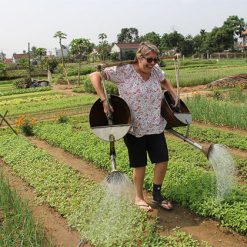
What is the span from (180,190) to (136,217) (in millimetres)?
698

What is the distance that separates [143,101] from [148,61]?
409mm

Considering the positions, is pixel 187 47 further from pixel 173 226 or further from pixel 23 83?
pixel 173 226

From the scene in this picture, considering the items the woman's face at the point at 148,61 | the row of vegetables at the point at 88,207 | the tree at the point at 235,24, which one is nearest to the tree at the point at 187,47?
the tree at the point at 235,24

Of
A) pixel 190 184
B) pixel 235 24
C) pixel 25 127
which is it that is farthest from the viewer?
pixel 235 24

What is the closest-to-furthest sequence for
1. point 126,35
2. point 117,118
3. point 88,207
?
point 117,118 → point 88,207 → point 126,35

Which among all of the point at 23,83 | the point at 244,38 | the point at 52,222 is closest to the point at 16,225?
the point at 52,222

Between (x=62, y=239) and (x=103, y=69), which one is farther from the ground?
(x=103, y=69)

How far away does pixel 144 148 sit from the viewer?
3656 mm

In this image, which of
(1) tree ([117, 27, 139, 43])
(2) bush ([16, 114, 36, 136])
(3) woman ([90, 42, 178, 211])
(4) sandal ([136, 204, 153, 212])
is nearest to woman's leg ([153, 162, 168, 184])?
(3) woman ([90, 42, 178, 211])

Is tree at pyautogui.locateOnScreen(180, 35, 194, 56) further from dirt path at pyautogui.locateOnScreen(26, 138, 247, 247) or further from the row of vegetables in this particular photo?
dirt path at pyautogui.locateOnScreen(26, 138, 247, 247)

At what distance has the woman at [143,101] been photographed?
3.31 m

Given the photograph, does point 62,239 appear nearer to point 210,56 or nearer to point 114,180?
point 114,180

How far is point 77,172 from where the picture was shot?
527 centimetres

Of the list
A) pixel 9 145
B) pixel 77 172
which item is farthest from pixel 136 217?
pixel 9 145
